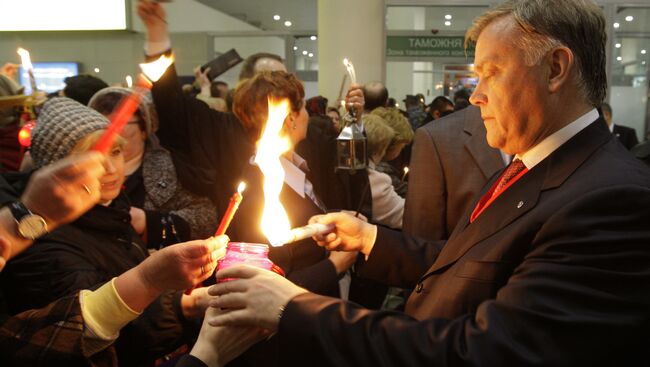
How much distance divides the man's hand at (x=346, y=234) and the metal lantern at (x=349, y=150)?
0.98 meters

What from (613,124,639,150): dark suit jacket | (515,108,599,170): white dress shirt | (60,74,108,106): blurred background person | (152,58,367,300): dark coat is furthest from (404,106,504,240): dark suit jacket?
(613,124,639,150): dark suit jacket

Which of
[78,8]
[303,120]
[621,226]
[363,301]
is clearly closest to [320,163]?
[303,120]

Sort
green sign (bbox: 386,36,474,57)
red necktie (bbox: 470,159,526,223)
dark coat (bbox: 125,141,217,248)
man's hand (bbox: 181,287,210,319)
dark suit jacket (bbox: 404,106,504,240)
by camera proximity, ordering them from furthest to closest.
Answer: green sign (bbox: 386,36,474,57), dark coat (bbox: 125,141,217,248), dark suit jacket (bbox: 404,106,504,240), man's hand (bbox: 181,287,210,319), red necktie (bbox: 470,159,526,223)

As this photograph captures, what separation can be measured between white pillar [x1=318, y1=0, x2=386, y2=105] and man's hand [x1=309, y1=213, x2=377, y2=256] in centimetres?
668

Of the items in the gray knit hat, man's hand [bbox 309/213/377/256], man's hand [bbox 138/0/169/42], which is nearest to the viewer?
man's hand [bbox 309/213/377/256]

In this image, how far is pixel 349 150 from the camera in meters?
3.12

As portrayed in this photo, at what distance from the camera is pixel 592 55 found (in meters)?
1.49

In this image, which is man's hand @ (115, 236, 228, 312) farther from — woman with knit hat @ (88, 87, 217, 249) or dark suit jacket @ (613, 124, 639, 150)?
dark suit jacket @ (613, 124, 639, 150)

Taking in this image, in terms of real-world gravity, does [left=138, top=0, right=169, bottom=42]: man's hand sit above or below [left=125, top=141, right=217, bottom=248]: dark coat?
above

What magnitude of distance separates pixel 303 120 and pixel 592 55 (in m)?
1.59

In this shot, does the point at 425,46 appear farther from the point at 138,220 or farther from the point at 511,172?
the point at 511,172

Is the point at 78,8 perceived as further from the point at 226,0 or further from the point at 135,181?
Answer: the point at 135,181

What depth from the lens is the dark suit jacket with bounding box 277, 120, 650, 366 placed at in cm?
121

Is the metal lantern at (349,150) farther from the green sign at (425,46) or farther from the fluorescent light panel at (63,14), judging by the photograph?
the fluorescent light panel at (63,14)
